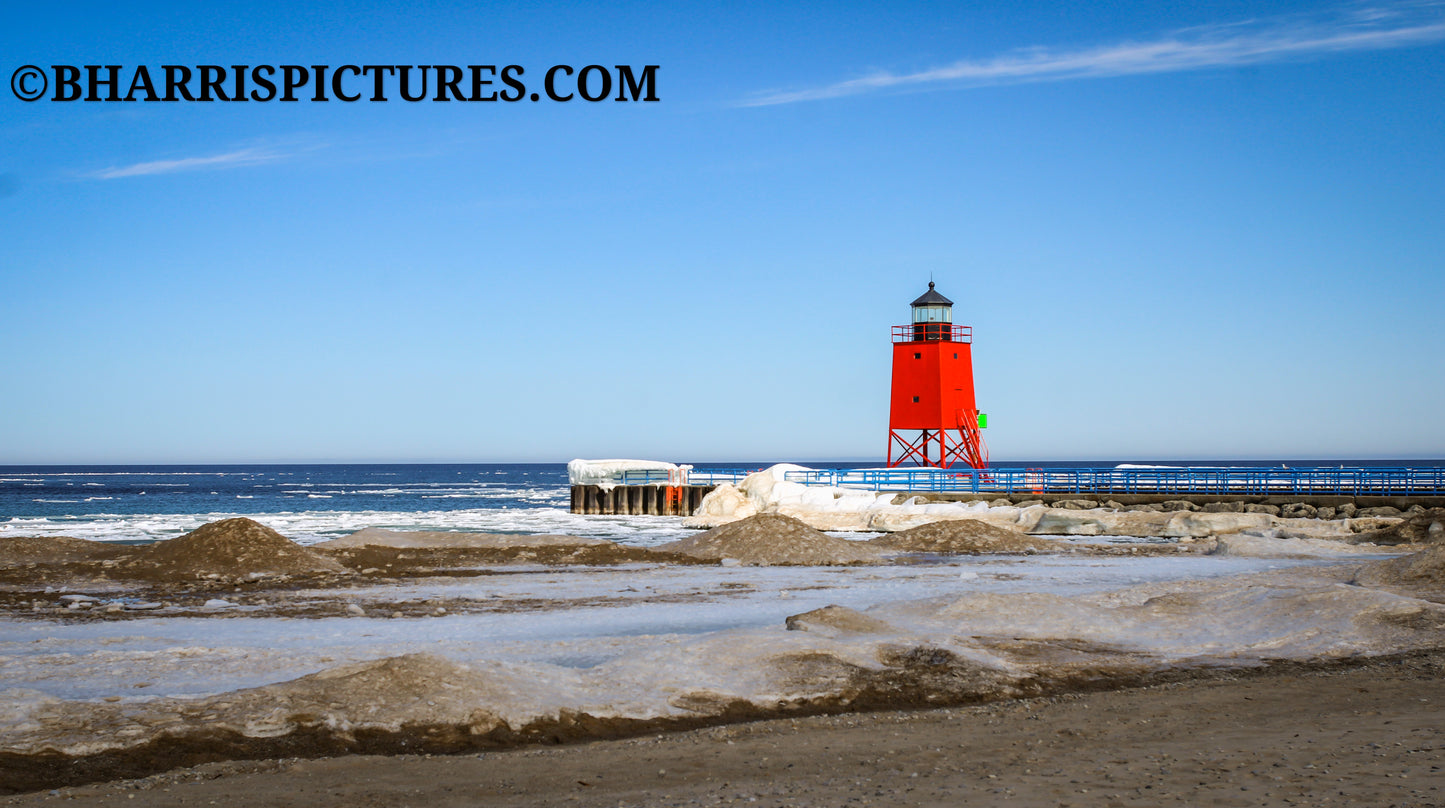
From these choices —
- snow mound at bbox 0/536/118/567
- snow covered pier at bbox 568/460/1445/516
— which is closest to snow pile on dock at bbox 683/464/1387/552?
snow covered pier at bbox 568/460/1445/516

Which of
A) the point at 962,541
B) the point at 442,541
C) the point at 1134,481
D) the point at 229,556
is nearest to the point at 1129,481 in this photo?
the point at 1134,481

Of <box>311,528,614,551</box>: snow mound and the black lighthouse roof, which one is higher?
the black lighthouse roof

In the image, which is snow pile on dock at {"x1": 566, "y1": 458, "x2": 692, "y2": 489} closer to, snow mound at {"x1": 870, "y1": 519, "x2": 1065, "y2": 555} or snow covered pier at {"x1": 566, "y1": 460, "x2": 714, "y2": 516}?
snow covered pier at {"x1": 566, "y1": 460, "x2": 714, "y2": 516}

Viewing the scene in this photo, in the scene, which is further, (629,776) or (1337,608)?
(1337,608)

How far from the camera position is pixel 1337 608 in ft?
38.4

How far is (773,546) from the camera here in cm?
2327

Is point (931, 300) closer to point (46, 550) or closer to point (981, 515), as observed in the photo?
point (981, 515)

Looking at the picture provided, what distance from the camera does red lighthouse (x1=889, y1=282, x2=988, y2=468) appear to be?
4122 cm

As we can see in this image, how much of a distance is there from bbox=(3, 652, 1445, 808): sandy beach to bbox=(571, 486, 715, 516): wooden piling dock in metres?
37.5

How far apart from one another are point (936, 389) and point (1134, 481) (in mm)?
7836

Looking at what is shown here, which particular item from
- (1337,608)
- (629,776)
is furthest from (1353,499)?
(629,776)

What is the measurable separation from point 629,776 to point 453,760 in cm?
123

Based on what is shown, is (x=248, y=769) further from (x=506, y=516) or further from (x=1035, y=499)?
(x=506, y=516)

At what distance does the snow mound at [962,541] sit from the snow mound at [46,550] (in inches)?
652
